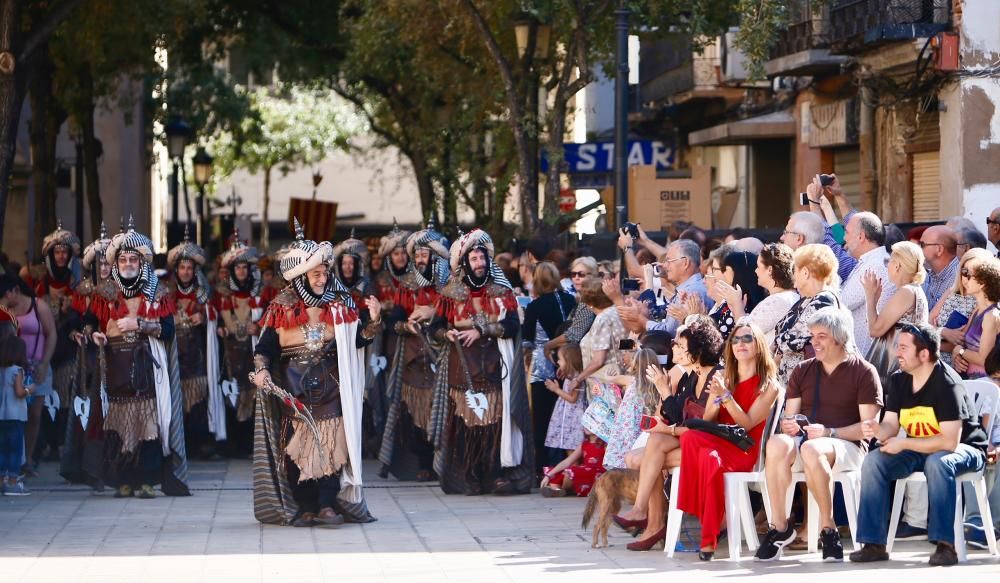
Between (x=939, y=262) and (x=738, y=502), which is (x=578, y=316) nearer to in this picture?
(x=939, y=262)

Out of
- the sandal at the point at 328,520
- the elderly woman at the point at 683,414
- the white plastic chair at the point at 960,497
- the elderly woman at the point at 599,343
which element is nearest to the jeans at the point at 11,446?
the sandal at the point at 328,520

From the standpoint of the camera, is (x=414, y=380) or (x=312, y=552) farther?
(x=414, y=380)

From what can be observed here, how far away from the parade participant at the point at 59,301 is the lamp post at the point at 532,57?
615 centimetres

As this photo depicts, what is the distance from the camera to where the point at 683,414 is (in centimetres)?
1048

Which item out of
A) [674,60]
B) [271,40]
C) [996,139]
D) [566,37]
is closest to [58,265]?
[566,37]

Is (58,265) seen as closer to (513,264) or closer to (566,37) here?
(513,264)

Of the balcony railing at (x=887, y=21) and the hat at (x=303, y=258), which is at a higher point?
the balcony railing at (x=887, y=21)

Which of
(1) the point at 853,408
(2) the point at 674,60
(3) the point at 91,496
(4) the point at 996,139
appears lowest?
(3) the point at 91,496

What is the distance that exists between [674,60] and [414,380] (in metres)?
19.0

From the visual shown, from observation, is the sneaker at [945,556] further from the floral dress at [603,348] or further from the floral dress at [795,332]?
the floral dress at [603,348]

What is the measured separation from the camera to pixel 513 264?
16.7 metres

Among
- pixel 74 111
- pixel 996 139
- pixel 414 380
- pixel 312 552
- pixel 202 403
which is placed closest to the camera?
pixel 312 552

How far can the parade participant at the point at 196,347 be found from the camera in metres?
16.1

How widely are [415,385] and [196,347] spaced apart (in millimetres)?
2334
